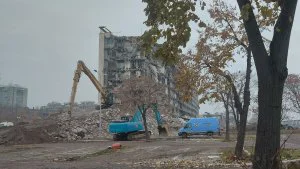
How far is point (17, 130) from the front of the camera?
170 feet

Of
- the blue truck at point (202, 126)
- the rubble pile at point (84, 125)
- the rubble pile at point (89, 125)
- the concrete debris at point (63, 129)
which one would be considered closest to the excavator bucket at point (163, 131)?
the blue truck at point (202, 126)

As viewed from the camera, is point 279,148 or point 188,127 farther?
point 188,127

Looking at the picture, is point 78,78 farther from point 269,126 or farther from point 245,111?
point 269,126

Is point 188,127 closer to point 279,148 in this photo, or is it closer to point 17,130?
point 17,130

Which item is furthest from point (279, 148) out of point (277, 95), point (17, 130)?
point (17, 130)

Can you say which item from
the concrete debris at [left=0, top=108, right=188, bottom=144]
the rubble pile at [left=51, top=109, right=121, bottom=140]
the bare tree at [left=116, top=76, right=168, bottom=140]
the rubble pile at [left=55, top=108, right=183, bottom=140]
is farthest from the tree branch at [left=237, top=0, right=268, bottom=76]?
the rubble pile at [left=55, top=108, right=183, bottom=140]

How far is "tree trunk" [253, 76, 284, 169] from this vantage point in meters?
8.94

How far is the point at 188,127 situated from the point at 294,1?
48220 millimetres

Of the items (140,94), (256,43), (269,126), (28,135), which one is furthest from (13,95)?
(269,126)

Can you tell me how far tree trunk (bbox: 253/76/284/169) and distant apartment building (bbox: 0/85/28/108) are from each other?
406ft

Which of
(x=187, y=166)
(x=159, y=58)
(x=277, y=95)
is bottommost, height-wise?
(x=187, y=166)

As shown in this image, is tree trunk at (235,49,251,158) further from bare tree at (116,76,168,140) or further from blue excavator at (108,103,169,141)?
blue excavator at (108,103,169,141)

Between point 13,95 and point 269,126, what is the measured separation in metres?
137

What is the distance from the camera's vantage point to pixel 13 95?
453ft
